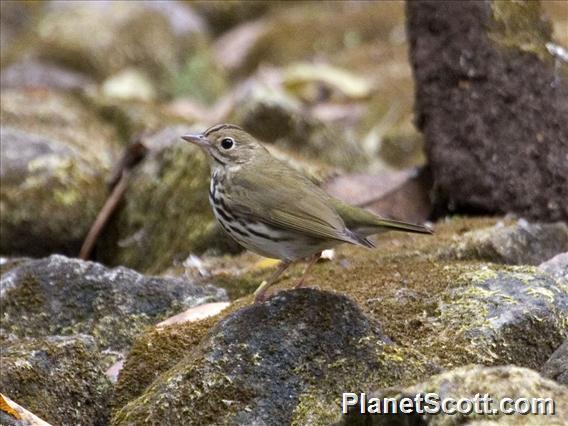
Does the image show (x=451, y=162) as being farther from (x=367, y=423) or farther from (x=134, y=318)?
(x=367, y=423)

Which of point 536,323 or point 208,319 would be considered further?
point 208,319

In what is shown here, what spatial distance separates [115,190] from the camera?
286 inches

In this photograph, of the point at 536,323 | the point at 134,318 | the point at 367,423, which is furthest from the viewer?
the point at 134,318

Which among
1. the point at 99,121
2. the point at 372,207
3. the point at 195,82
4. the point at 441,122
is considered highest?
the point at 441,122

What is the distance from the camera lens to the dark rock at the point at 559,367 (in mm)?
3553

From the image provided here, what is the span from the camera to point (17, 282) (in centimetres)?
504

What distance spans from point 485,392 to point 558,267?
209cm

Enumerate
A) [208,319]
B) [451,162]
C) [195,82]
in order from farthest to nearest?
[195,82] < [451,162] < [208,319]

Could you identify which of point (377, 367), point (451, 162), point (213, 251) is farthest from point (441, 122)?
point (377, 367)

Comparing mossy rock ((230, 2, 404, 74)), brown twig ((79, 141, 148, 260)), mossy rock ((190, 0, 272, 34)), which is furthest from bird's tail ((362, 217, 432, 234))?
mossy rock ((190, 0, 272, 34))

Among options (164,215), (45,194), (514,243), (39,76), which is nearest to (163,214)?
(164,215)

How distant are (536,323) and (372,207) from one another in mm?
2453

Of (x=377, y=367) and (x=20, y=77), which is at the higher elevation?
(x=377, y=367)

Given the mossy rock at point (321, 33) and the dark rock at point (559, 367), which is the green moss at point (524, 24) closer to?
the dark rock at point (559, 367)
